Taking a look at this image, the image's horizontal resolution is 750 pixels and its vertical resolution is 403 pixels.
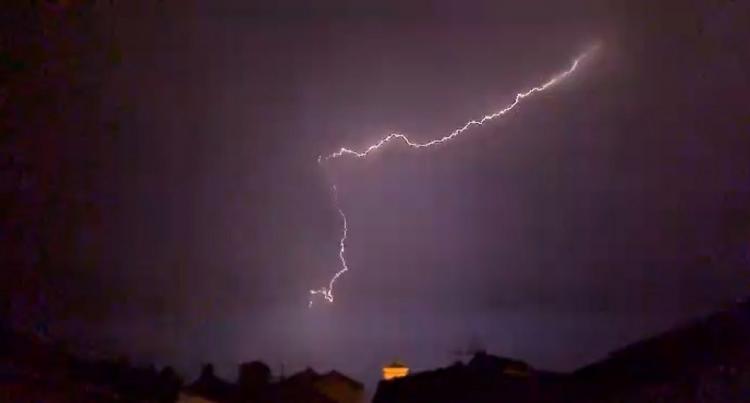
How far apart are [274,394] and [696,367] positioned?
15.2m

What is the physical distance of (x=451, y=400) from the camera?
67.3 feet

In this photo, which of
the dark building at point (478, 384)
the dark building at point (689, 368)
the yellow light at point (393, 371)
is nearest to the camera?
the dark building at point (689, 368)

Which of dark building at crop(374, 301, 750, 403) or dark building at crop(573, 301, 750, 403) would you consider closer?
dark building at crop(573, 301, 750, 403)

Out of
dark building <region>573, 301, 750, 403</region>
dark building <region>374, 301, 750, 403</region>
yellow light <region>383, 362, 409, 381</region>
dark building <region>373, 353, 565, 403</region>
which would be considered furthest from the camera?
yellow light <region>383, 362, 409, 381</region>

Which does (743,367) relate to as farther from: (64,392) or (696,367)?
(64,392)

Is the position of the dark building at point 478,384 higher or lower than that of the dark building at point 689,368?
lower

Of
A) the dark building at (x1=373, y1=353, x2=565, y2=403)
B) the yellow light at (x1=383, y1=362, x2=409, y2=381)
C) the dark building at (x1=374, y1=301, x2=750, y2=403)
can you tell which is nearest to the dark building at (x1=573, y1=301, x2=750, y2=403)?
the dark building at (x1=374, y1=301, x2=750, y2=403)

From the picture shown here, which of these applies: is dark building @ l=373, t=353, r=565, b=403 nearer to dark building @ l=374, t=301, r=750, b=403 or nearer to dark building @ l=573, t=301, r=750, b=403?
dark building @ l=374, t=301, r=750, b=403

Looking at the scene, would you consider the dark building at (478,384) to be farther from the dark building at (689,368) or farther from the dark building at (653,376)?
the dark building at (689,368)

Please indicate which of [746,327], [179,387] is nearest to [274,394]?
[179,387]

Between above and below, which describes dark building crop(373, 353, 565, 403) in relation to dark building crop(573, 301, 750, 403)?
below

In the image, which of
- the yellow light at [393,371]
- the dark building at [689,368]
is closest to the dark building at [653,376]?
the dark building at [689,368]

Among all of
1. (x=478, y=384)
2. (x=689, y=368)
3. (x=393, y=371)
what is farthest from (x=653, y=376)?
(x=393, y=371)

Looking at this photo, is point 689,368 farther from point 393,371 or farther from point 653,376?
point 393,371
